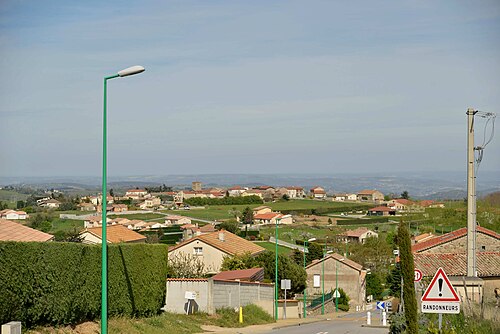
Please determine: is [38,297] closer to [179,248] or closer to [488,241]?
[488,241]

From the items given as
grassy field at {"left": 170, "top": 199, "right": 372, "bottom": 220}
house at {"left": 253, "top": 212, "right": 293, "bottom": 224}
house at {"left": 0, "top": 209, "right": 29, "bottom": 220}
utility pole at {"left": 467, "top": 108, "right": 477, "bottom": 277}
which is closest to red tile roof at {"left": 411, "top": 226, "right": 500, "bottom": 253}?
utility pole at {"left": 467, "top": 108, "right": 477, "bottom": 277}

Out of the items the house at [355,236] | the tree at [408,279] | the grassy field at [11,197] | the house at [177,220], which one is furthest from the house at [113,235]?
the house at [177,220]

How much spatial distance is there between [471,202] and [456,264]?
13.4m

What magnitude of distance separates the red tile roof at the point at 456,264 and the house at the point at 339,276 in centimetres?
3306

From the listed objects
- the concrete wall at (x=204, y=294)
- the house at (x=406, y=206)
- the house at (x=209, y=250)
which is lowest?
the house at (x=406, y=206)

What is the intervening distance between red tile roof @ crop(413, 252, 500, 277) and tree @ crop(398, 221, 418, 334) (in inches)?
698

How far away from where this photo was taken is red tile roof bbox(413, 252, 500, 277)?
35938 mm

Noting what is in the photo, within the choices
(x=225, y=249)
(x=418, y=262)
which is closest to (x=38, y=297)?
(x=418, y=262)

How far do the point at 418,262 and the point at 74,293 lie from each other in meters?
22.1

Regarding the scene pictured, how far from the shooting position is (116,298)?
26.0 meters

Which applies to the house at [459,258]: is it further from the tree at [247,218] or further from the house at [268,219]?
the tree at [247,218]

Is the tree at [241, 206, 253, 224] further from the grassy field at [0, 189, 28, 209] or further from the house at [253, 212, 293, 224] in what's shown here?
the grassy field at [0, 189, 28, 209]

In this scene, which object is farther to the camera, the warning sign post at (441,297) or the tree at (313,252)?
the tree at (313,252)

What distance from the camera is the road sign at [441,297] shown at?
1402 centimetres
